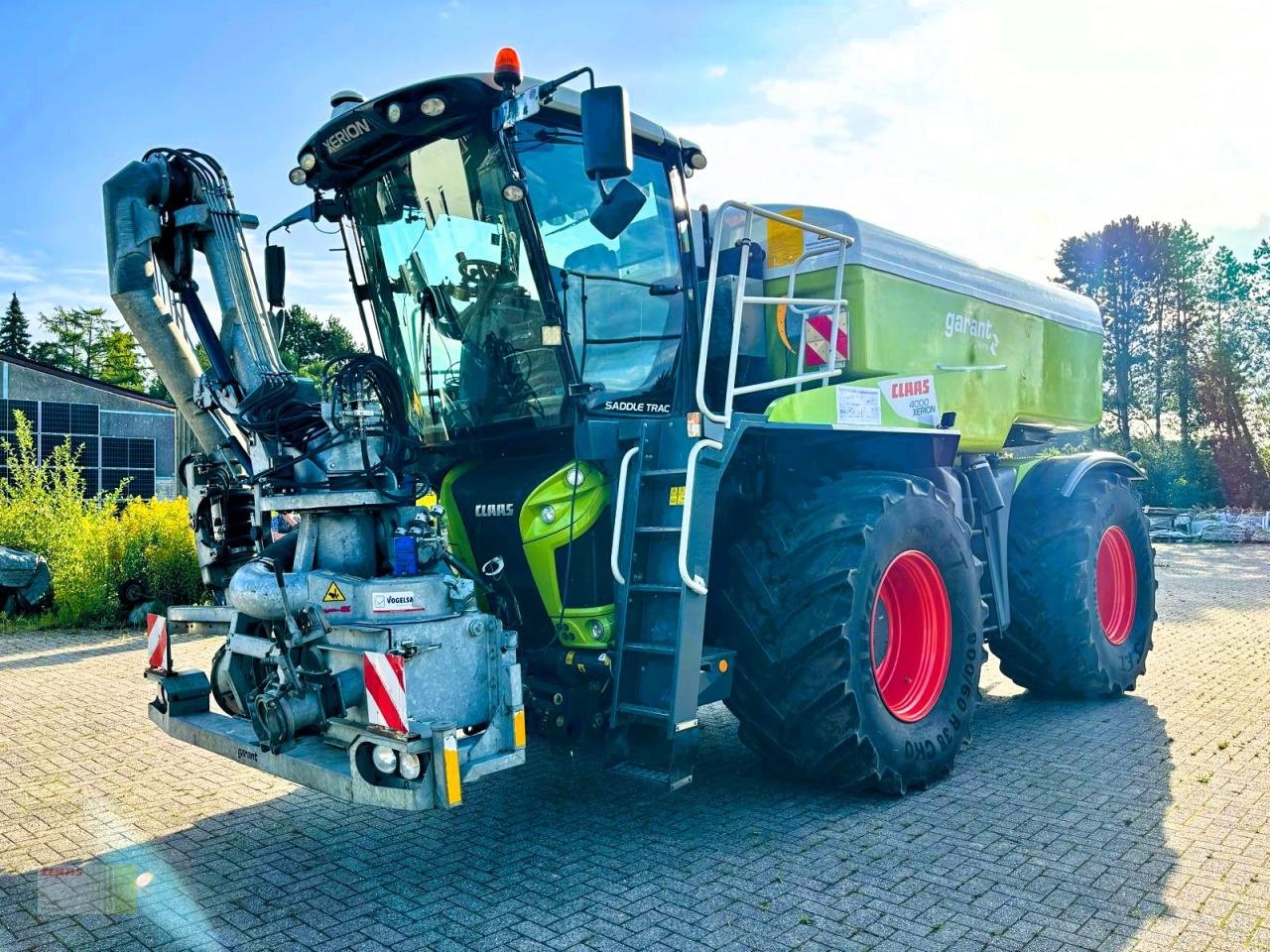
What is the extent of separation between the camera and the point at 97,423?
25.4m

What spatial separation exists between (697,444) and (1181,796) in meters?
3.01

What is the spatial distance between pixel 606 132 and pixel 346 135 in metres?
1.47

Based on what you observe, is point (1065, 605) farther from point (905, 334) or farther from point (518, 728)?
point (518, 728)

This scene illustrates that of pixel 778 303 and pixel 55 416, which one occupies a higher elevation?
pixel 55 416

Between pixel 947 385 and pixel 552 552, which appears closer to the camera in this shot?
pixel 552 552

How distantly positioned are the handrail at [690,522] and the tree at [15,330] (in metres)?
71.6

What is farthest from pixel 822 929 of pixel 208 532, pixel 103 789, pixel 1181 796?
pixel 103 789

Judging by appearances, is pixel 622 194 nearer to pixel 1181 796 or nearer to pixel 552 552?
pixel 552 552

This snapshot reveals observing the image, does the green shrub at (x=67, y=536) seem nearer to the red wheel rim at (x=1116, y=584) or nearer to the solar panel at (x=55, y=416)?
the red wheel rim at (x=1116, y=584)

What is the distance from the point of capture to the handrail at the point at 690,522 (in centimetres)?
441

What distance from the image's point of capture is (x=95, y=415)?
25.4m

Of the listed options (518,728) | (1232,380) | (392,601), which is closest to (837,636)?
(518,728)

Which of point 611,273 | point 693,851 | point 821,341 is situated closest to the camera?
point 693,851

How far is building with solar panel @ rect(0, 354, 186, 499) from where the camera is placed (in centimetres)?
2397
